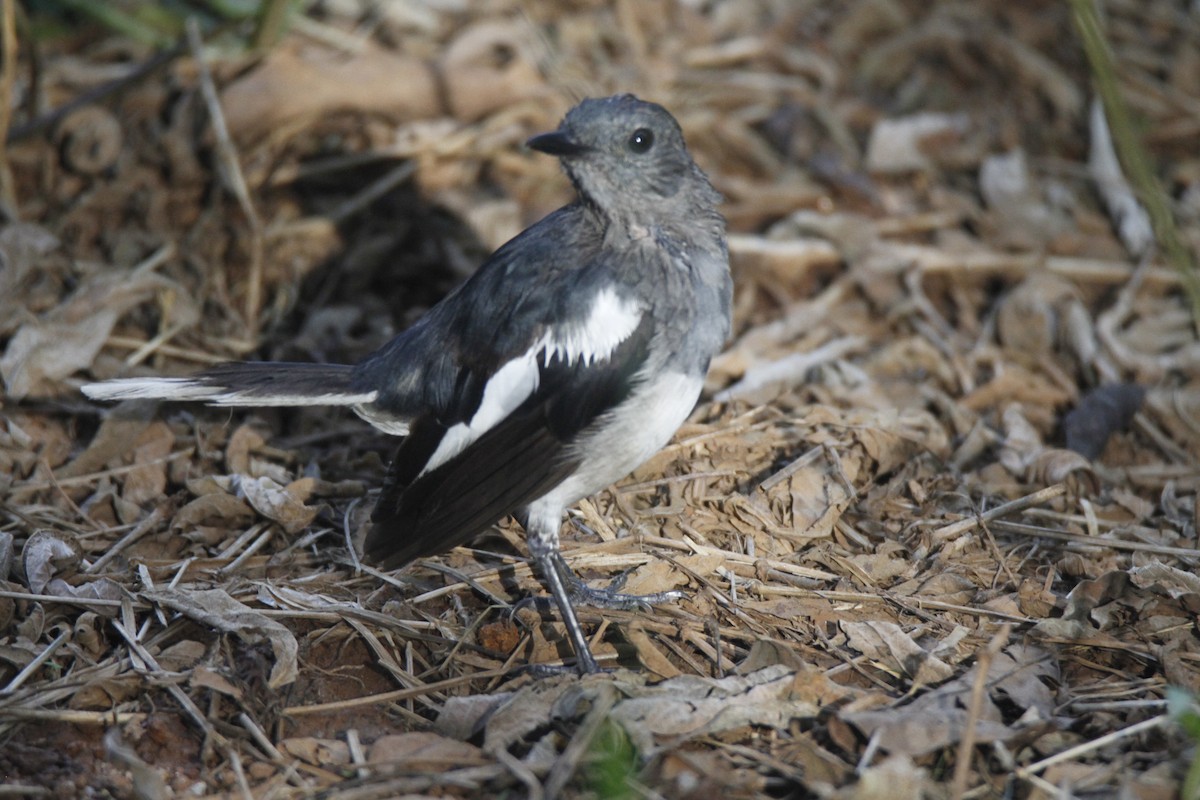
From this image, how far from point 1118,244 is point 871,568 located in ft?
10.0

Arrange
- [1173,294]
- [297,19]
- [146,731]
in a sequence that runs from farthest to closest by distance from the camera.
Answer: [297,19] < [1173,294] < [146,731]

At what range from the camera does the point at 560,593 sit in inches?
143

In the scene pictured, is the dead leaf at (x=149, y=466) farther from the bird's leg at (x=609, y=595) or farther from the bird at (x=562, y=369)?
the bird's leg at (x=609, y=595)

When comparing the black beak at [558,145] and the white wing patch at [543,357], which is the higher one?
the black beak at [558,145]

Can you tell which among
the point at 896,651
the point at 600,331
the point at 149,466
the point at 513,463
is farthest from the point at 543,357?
the point at 149,466

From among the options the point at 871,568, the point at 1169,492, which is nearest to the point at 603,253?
the point at 871,568

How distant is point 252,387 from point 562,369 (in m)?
1.10

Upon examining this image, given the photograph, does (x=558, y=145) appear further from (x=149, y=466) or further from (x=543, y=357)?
(x=149, y=466)

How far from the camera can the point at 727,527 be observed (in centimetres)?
412

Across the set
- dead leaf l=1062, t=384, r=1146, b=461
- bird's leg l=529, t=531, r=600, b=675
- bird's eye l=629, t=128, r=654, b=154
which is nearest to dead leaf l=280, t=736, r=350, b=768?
bird's leg l=529, t=531, r=600, b=675

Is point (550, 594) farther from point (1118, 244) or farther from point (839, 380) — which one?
point (1118, 244)

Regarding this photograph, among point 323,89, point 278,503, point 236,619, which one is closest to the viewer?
point 236,619

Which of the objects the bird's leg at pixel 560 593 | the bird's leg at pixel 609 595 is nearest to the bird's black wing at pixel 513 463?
the bird's leg at pixel 560 593

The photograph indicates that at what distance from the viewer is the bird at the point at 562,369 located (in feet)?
11.9
